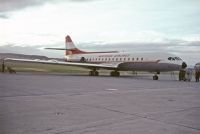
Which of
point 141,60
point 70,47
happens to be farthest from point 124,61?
point 70,47

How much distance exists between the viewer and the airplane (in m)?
33.8

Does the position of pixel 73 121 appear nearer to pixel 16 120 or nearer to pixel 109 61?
pixel 16 120

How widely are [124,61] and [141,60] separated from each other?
279 cm

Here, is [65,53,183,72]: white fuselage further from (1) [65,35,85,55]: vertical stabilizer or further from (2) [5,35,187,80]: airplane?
(1) [65,35,85,55]: vertical stabilizer

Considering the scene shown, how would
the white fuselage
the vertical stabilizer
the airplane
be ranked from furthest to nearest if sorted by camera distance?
the vertical stabilizer < the airplane < the white fuselage

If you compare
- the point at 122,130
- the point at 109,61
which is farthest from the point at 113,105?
the point at 109,61

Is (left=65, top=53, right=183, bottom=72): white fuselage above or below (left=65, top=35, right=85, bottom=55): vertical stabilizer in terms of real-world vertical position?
below

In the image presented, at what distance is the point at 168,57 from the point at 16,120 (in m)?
28.1

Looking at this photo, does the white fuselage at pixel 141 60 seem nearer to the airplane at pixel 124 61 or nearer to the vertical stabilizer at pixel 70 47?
the airplane at pixel 124 61

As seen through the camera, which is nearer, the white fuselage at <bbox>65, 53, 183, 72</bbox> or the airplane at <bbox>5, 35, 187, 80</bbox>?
the white fuselage at <bbox>65, 53, 183, 72</bbox>

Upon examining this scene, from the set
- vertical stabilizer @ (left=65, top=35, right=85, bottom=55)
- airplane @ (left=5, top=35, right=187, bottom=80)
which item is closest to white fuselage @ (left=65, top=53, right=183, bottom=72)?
airplane @ (left=5, top=35, right=187, bottom=80)

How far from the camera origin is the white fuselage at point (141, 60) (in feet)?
111

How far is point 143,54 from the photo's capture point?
3684cm

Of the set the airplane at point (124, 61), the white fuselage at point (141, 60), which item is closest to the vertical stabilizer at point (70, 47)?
the airplane at point (124, 61)
